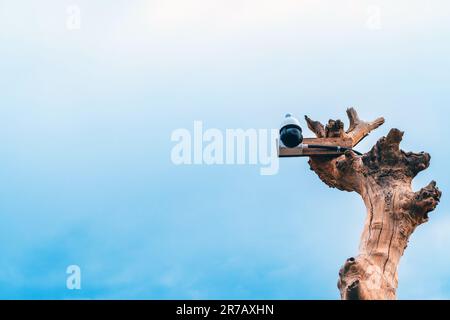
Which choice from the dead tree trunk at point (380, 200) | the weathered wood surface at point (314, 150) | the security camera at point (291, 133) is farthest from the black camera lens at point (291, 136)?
the dead tree trunk at point (380, 200)

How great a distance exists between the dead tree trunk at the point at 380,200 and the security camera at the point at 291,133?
922 millimetres

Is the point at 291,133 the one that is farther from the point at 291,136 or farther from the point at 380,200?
the point at 380,200

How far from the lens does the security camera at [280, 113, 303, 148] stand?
25.3ft

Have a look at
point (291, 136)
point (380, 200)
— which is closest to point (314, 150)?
point (291, 136)

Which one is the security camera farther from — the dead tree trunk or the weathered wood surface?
the dead tree trunk

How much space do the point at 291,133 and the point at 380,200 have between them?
121cm

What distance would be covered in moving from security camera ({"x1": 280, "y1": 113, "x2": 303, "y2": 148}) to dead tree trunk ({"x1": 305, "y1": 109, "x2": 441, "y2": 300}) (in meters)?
0.92

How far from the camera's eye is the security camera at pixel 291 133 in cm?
772

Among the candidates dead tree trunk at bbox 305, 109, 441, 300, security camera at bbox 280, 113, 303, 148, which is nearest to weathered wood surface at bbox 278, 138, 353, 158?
dead tree trunk at bbox 305, 109, 441, 300

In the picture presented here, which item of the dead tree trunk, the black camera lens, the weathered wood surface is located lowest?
the dead tree trunk
